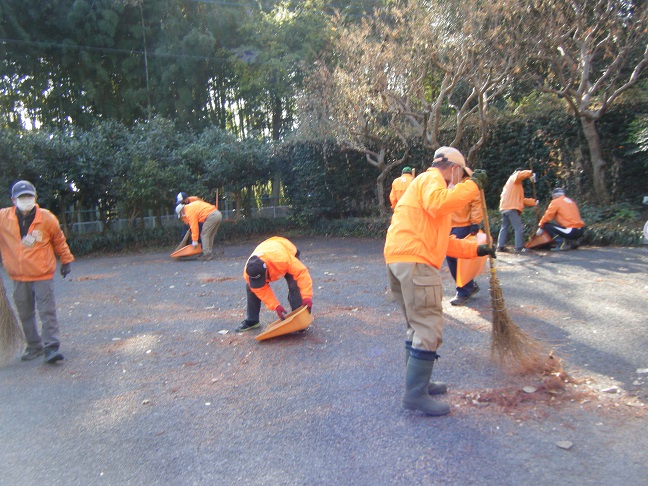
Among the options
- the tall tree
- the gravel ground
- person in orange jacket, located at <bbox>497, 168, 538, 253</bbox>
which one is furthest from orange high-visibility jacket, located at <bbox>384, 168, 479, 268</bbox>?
the tall tree

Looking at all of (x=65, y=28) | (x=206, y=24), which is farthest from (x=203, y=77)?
(x=65, y=28)

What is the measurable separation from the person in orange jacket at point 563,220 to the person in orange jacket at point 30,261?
8.50 meters

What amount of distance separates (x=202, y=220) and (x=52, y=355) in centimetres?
748

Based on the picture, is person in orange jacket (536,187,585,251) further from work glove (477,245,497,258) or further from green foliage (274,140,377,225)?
green foliage (274,140,377,225)

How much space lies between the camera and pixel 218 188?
17953 millimetres

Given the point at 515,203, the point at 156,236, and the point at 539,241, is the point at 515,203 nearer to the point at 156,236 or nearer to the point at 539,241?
the point at 539,241

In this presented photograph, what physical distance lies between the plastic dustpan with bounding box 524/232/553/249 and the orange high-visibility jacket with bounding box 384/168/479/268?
25.5ft

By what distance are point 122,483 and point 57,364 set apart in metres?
2.88

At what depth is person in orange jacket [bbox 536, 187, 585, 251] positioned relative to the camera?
11078 mm

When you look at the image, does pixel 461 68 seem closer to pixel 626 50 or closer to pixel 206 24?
pixel 626 50

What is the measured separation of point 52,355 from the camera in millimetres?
6082

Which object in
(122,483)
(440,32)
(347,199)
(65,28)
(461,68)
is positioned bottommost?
(122,483)

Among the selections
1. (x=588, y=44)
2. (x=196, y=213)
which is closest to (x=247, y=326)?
(x=196, y=213)

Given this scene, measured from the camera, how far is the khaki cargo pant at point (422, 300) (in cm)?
415
